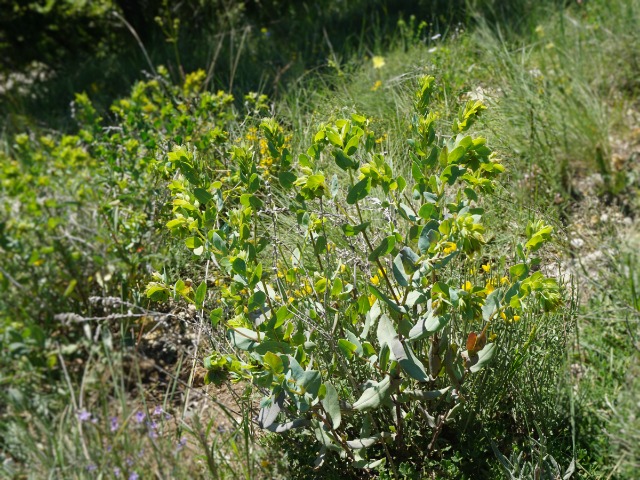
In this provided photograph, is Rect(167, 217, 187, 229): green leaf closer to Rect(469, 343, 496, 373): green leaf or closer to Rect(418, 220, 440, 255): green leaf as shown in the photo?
Rect(418, 220, 440, 255): green leaf

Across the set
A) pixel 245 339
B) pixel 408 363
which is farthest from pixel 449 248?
pixel 245 339

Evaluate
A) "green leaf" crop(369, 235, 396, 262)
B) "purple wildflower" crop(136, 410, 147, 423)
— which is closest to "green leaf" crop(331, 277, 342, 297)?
"green leaf" crop(369, 235, 396, 262)

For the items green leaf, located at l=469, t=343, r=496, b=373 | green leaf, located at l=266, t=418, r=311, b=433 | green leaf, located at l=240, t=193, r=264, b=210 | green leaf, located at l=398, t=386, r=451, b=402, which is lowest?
green leaf, located at l=398, t=386, r=451, b=402

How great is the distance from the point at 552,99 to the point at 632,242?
989 mm

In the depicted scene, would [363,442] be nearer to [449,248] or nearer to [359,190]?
[449,248]

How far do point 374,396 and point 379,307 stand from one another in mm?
230

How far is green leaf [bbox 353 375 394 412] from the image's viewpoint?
5.59 feet

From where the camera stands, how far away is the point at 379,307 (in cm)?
180

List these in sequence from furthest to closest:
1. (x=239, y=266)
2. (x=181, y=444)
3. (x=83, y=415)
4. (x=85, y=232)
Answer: (x=85, y=232) → (x=83, y=415) → (x=181, y=444) → (x=239, y=266)

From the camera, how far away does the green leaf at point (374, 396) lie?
170 cm

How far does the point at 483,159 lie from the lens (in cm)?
165

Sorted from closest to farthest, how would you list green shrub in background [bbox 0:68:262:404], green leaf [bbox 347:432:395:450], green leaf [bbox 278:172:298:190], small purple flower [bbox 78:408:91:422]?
1. green leaf [bbox 278:172:298:190]
2. green leaf [bbox 347:432:395:450]
3. small purple flower [bbox 78:408:91:422]
4. green shrub in background [bbox 0:68:262:404]

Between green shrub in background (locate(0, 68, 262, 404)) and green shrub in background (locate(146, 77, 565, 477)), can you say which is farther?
green shrub in background (locate(0, 68, 262, 404))

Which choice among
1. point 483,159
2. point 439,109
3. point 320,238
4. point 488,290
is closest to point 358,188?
point 320,238
